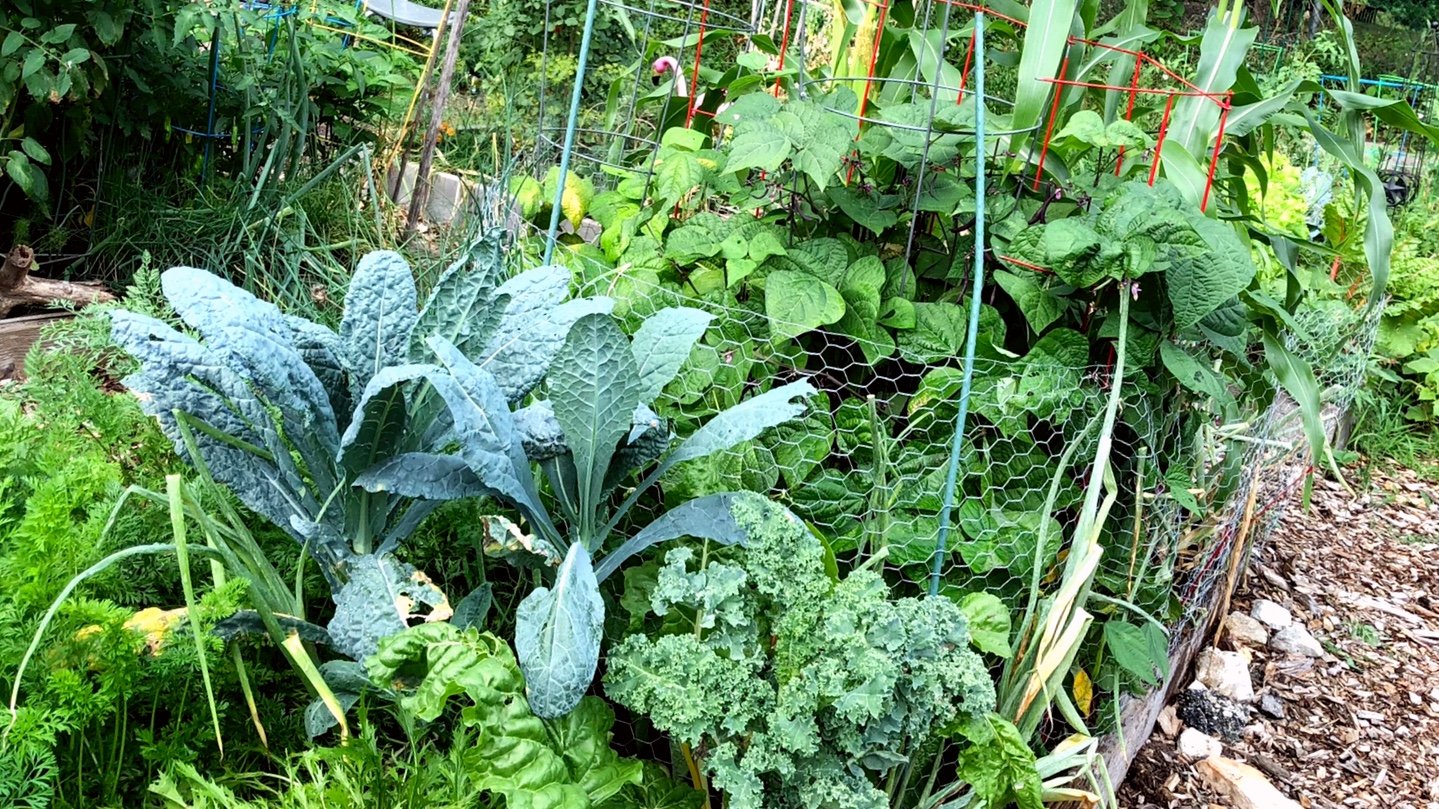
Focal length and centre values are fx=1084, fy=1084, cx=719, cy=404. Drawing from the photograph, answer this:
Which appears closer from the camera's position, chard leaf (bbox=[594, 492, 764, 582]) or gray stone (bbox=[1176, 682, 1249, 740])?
chard leaf (bbox=[594, 492, 764, 582])

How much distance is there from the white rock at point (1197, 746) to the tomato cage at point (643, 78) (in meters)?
1.73

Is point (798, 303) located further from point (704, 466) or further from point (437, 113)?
point (437, 113)

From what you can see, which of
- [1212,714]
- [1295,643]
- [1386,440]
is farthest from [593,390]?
[1386,440]

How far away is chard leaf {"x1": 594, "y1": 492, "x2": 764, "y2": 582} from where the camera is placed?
1.57m

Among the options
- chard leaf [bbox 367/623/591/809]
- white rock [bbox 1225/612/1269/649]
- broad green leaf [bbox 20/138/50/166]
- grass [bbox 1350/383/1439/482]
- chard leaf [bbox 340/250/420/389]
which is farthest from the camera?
grass [bbox 1350/383/1439/482]

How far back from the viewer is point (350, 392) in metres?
1.65

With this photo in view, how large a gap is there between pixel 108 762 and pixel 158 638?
16cm

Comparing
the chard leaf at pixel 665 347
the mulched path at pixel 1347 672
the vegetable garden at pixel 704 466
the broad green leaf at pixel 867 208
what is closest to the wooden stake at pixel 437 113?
the vegetable garden at pixel 704 466

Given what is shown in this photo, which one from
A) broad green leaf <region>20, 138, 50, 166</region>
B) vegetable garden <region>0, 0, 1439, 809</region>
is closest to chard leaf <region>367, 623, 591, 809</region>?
vegetable garden <region>0, 0, 1439, 809</region>

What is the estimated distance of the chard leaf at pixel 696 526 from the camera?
1.57 metres

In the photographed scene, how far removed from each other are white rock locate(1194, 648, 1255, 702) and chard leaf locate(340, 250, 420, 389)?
6.86 feet

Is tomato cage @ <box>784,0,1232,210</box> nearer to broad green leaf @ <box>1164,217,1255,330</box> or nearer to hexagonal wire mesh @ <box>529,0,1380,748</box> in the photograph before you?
hexagonal wire mesh @ <box>529,0,1380,748</box>

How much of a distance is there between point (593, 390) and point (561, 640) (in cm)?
37

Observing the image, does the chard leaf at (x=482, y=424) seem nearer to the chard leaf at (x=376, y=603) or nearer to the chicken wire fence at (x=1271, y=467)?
the chard leaf at (x=376, y=603)
